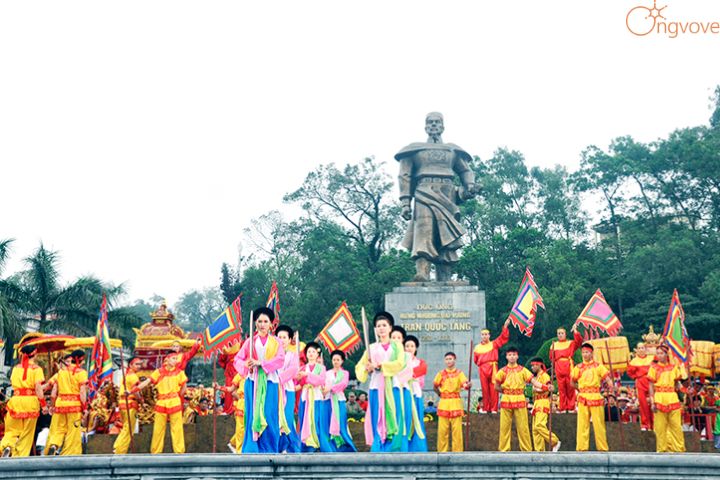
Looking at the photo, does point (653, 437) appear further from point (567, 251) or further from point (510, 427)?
point (567, 251)

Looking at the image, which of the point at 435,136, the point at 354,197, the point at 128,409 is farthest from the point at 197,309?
the point at 128,409

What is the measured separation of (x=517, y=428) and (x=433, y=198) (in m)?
8.74

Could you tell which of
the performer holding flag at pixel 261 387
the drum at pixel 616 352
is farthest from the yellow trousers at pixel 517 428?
the performer holding flag at pixel 261 387

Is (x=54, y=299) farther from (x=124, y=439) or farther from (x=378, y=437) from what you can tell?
(x=378, y=437)

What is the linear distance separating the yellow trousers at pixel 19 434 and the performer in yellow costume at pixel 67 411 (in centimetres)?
26

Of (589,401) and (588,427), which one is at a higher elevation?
(589,401)

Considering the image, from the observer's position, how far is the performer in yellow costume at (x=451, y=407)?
9.67 meters

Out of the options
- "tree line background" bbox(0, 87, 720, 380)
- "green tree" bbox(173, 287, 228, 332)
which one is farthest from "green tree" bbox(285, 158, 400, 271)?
"green tree" bbox(173, 287, 228, 332)

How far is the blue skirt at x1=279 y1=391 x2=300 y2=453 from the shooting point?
8.48 metres

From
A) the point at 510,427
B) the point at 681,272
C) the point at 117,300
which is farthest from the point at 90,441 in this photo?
the point at 681,272

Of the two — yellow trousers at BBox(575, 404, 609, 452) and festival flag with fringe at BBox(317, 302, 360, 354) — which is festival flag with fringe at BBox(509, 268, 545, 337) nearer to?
yellow trousers at BBox(575, 404, 609, 452)

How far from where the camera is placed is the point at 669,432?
914 centimetres

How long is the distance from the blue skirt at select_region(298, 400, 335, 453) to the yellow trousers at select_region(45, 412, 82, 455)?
2.95 meters

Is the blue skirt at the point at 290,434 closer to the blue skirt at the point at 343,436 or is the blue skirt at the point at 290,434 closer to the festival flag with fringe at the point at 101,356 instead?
the blue skirt at the point at 343,436
